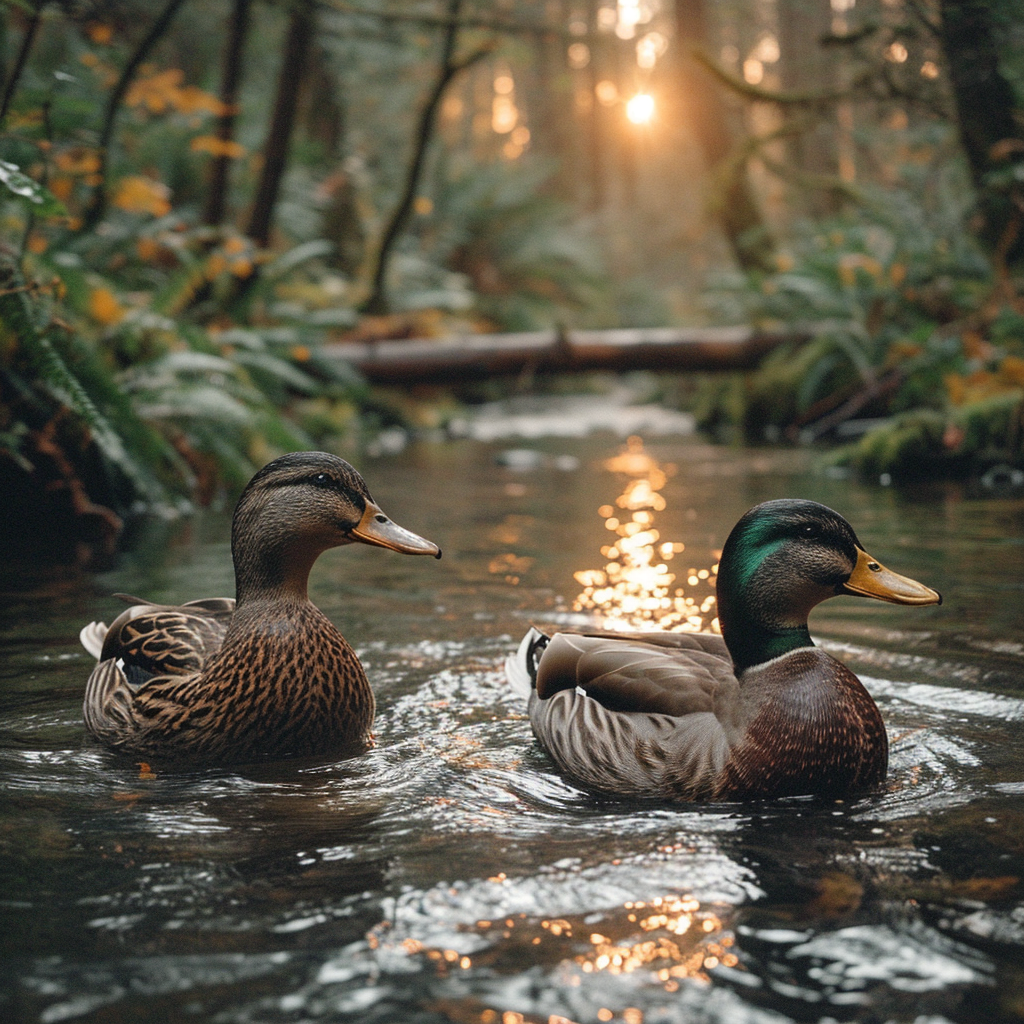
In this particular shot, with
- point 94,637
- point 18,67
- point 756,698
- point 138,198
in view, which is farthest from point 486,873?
point 138,198

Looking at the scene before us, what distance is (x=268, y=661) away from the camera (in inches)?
164

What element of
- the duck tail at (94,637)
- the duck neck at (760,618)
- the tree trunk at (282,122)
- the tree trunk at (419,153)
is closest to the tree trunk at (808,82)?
the tree trunk at (419,153)

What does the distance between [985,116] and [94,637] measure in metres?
9.80

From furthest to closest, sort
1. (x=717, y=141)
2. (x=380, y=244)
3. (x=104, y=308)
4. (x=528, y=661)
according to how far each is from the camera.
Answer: (x=717, y=141)
(x=380, y=244)
(x=104, y=308)
(x=528, y=661)

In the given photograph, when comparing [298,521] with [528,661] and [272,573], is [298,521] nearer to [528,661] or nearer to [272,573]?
[272,573]

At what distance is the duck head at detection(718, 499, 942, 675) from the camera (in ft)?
12.8

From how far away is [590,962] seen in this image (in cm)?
268

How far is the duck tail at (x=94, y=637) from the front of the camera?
507cm

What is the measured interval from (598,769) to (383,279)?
15.3 m

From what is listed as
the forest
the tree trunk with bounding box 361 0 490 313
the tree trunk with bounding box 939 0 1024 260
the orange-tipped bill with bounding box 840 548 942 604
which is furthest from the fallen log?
the orange-tipped bill with bounding box 840 548 942 604

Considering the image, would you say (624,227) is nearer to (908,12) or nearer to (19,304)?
(908,12)

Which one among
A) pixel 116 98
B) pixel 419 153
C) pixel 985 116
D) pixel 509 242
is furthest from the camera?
pixel 509 242

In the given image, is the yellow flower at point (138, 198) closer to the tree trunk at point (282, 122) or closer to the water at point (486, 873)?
the tree trunk at point (282, 122)

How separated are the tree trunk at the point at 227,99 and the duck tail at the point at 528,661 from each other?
976cm
